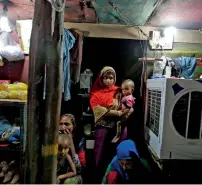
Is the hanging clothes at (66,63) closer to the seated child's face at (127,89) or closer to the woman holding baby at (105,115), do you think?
the woman holding baby at (105,115)

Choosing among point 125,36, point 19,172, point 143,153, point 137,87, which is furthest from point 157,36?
point 19,172

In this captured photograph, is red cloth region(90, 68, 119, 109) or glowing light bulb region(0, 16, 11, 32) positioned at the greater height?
glowing light bulb region(0, 16, 11, 32)

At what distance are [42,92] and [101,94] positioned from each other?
2.16 metres

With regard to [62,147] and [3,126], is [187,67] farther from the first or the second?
[3,126]

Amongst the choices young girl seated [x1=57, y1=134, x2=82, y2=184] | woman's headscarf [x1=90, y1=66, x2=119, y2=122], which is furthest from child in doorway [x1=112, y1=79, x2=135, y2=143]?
young girl seated [x1=57, y1=134, x2=82, y2=184]

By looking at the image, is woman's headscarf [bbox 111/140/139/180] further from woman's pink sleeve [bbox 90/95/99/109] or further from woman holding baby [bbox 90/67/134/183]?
woman's pink sleeve [bbox 90/95/99/109]

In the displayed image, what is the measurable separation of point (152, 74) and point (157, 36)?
0.91 meters

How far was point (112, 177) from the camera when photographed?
10.5ft

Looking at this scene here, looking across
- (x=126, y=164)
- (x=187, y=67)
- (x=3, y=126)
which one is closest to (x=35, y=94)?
(x=126, y=164)

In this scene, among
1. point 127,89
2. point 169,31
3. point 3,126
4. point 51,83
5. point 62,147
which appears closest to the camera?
point 51,83

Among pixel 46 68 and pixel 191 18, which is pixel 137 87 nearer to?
pixel 191 18

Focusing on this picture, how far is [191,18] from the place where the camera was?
355cm

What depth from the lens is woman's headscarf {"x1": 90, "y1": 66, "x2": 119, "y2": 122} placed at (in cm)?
373

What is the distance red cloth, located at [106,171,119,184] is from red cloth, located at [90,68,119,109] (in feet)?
4.46
